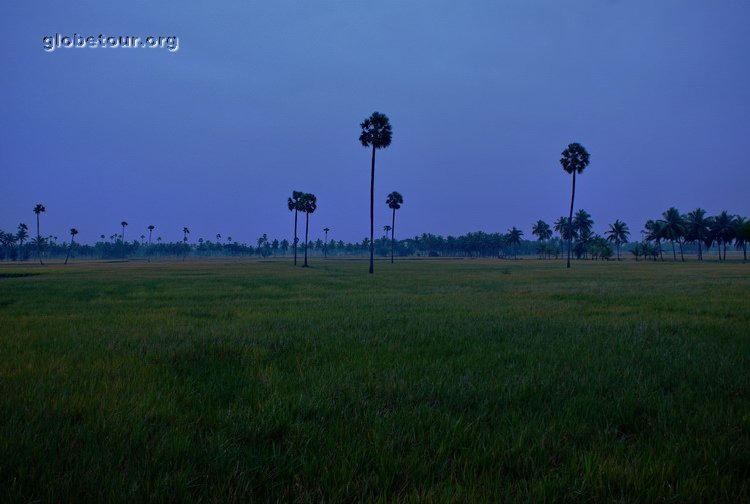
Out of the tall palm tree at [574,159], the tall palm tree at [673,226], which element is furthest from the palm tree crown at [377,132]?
the tall palm tree at [673,226]

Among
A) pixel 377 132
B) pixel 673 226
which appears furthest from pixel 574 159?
pixel 673 226

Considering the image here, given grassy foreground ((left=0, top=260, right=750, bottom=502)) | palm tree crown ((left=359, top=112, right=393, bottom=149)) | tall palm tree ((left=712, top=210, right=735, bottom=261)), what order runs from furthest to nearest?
tall palm tree ((left=712, top=210, right=735, bottom=261)) < palm tree crown ((left=359, top=112, right=393, bottom=149)) < grassy foreground ((left=0, top=260, right=750, bottom=502))

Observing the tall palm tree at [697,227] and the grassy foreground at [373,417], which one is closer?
the grassy foreground at [373,417]

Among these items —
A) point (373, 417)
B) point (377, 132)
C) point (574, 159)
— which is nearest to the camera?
point (373, 417)

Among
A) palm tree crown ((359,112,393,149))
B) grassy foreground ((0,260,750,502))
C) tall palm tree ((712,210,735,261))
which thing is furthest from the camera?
tall palm tree ((712,210,735,261))

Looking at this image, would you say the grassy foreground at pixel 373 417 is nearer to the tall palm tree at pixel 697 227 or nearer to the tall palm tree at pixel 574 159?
the tall palm tree at pixel 574 159

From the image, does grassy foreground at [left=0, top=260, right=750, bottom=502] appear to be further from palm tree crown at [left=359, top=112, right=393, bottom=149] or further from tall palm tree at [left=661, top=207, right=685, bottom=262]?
tall palm tree at [left=661, top=207, right=685, bottom=262]

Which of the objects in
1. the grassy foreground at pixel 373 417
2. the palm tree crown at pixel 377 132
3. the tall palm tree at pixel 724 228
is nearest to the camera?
the grassy foreground at pixel 373 417

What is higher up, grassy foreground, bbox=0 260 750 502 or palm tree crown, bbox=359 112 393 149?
palm tree crown, bbox=359 112 393 149

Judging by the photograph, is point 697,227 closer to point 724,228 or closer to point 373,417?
point 724,228

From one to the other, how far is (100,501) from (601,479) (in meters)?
3.99

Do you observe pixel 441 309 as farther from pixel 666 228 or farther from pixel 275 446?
pixel 666 228

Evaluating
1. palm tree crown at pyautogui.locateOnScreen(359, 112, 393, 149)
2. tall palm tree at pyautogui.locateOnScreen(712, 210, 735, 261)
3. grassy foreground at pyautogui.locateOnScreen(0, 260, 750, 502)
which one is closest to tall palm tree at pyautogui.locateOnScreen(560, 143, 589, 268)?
palm tree crown at pyautogui.locateOnScreen(359, 112, 393, 149)

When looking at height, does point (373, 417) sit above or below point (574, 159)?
below
